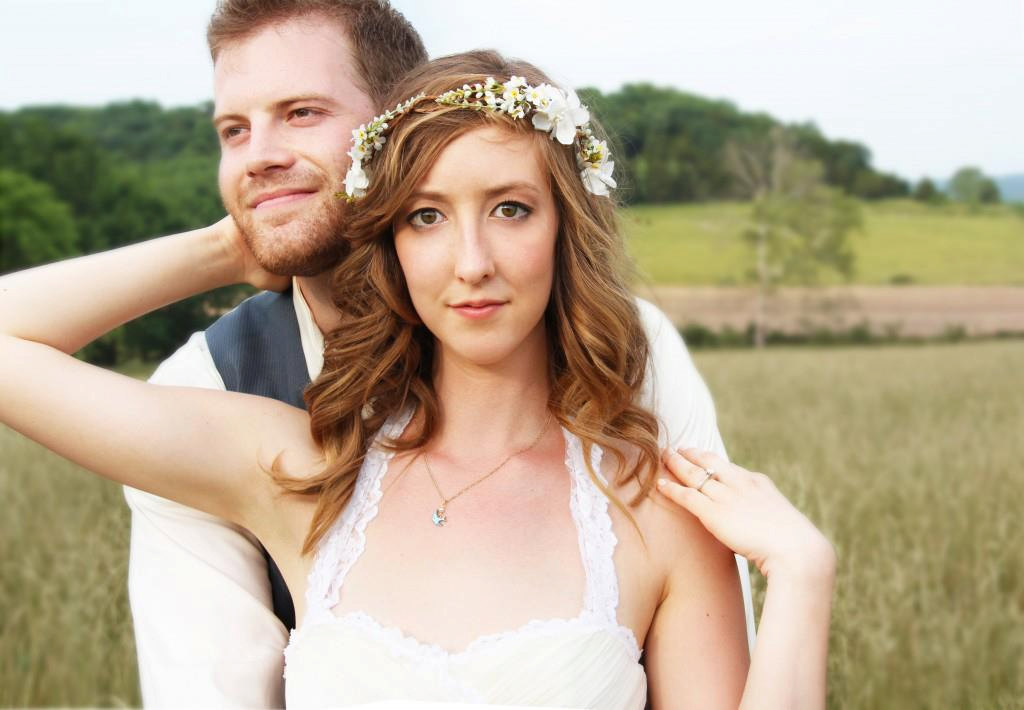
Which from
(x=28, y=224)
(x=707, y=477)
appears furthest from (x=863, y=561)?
(x=28, y=224)

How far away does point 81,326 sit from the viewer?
86.6 inches

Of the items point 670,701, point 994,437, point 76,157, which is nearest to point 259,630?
point 670,701

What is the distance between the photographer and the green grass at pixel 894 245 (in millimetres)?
19094

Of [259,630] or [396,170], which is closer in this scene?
[396,170]

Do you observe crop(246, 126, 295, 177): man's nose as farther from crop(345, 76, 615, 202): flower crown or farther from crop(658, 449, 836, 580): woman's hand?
crop(658, 449, 836, 580): woman's hand

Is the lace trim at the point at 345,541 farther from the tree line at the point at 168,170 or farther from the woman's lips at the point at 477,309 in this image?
the tree line at the point at 168,170

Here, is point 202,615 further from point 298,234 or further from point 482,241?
point 482,241

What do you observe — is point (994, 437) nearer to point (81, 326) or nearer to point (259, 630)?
point (259, 630)

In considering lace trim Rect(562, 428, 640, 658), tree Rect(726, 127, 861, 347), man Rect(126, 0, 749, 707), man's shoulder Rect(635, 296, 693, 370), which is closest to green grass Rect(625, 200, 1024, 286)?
tree Rect(726, 127, 861, 347)

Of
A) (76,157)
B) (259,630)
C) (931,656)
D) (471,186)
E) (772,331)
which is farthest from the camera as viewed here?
(772,331)

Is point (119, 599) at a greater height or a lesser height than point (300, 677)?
lesser

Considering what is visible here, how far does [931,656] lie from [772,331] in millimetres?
21118

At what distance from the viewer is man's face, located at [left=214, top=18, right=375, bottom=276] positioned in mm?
2580

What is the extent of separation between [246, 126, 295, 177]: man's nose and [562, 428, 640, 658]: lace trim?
1.11m
